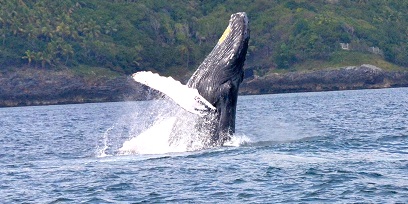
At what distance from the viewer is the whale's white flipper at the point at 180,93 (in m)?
16.2

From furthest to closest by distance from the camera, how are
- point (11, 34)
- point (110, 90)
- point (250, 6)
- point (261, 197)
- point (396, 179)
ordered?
point (250, 6) → point (11, 34) → point (110, 90) → point (396, 179) → point (261, 197)

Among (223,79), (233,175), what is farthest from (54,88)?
(233,175)

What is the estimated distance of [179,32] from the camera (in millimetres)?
133125

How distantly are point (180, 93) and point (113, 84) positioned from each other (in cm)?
8977

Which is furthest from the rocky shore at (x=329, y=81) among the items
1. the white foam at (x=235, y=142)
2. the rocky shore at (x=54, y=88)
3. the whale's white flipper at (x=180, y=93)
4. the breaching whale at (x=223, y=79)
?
the whale's white flipper at (x=180, y=93)

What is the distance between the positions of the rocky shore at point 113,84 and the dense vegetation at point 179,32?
4016 mm

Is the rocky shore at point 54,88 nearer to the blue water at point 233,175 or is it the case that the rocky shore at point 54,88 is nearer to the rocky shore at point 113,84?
the rocky shore at point 113,84

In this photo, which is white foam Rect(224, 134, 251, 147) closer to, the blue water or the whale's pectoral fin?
the blue water

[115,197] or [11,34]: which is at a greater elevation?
[11,34]

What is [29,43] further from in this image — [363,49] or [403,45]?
[403,45]

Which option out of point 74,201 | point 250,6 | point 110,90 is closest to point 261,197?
point 74,201

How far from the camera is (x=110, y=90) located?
4146 inches

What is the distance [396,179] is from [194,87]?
4.60 metres

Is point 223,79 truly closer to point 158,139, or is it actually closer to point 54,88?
point 158,139
